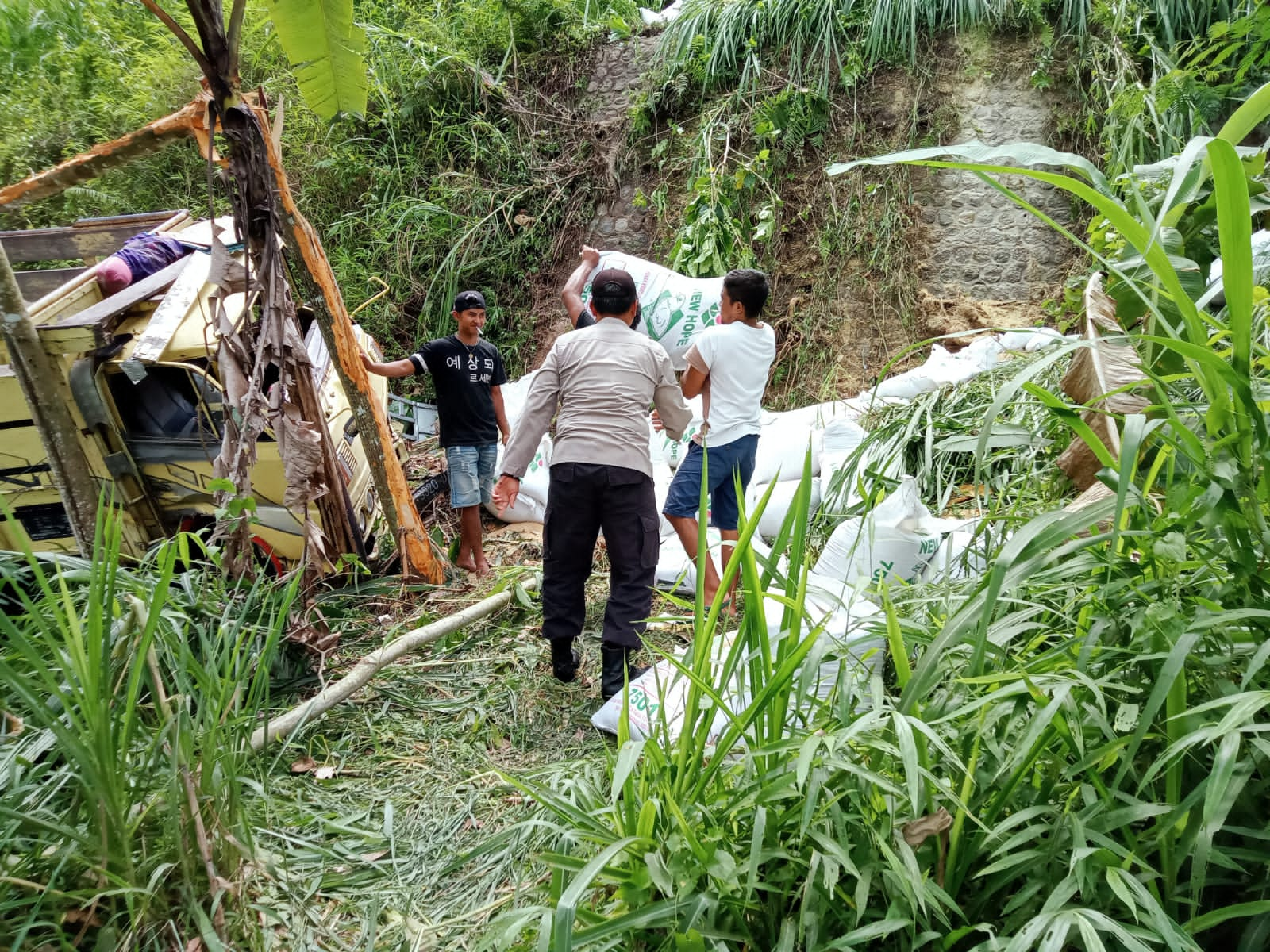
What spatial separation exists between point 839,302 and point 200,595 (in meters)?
4.43

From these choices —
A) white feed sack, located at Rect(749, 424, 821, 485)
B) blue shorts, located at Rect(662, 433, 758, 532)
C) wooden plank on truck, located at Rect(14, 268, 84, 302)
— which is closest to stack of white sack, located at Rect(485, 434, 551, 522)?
white feed sack, located at Rect(749, 424, 821, 485)

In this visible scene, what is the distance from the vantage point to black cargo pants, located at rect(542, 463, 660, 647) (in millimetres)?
2875

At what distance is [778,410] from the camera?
213 inches

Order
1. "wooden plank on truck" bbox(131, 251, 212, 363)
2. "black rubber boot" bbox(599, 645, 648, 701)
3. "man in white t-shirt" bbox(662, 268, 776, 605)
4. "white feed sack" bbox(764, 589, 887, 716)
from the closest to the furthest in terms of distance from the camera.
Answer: "white feed sack" bbox(764, 589, 887, 716) < "black rubber boot" bbox(599, 645, 648, 701) < "wooden plank on truck" bbox(131, 251, 212, 363) < "man in white t-shirt" bbox(662, 268, 776, 605)

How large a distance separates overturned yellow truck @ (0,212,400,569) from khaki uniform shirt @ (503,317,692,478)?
1.04m

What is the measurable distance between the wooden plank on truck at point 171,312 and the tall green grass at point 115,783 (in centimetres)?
165

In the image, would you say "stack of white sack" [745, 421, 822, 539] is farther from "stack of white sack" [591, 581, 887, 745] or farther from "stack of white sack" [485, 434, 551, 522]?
"stack of white sack" [485, 434, 551, 522]

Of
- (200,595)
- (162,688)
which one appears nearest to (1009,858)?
(162,688)

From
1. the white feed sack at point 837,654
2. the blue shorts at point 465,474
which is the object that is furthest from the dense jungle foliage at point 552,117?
the white feed sack at point 837,654

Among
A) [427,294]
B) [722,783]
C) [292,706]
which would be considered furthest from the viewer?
[427,294]

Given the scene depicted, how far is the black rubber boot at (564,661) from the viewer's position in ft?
9.82

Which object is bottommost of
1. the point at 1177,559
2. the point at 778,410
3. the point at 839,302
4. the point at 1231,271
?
the point at 778,410

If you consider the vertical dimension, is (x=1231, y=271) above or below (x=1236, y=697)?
above

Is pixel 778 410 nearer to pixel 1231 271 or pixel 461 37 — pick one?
pixel 1231 271
